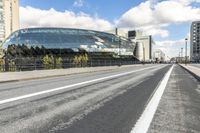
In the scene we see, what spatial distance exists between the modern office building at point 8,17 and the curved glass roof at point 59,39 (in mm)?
27112

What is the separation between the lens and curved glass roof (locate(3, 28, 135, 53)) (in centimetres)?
14438

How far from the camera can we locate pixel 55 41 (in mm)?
146625

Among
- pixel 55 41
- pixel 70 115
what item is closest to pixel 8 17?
pixel 55 41

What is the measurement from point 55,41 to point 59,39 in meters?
1.86

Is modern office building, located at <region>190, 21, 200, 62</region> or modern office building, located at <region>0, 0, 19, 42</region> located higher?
modern office building, located at <region>0, 0, 19, 42</region>

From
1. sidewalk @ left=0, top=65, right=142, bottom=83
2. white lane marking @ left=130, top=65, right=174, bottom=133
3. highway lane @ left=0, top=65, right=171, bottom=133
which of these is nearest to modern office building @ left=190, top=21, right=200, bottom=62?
sidewalk @ left=0, top=65, right=142, bottom=83

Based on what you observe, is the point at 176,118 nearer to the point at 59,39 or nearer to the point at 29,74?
the point at 29,74

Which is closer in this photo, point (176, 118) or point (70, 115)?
point (176, 118)

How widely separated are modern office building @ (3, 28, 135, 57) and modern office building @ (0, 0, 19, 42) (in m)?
28.3

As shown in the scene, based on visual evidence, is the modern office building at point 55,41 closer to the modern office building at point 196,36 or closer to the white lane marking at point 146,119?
the modern office building at point 196,36

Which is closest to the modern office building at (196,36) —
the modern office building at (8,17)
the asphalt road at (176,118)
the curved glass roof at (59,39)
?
the curved glass roof at (59,39)

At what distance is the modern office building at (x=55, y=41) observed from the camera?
14162cm

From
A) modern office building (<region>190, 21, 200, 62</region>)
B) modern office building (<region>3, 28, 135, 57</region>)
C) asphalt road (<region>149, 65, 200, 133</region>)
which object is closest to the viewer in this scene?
asphalt road (<region>149, 65, 200, 133</region>)

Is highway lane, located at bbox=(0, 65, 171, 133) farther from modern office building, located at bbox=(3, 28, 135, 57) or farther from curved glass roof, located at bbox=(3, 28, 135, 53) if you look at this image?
curved glass roof, located at bbox=(3, 28, 135, 53)
